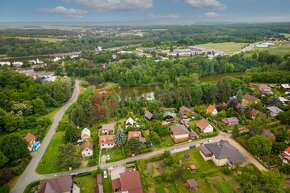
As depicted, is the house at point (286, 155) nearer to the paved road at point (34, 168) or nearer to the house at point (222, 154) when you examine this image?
the house at point (222, 154)

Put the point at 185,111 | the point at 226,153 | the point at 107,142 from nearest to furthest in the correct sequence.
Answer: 1. the point at 226,153
2. the point at 107,142
3. the point at 185,111

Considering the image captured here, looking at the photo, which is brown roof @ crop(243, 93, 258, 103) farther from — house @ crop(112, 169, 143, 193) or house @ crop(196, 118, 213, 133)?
house @ crop(112, 169, 143, 193)

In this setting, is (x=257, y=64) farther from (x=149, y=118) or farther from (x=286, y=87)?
(x=149, y=118)

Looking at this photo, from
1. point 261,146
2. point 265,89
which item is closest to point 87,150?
point 261,146

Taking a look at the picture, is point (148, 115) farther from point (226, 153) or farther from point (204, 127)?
point (226, 153)

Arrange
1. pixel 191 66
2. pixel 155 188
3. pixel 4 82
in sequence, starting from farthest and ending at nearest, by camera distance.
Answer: pixel 191 66 < pixel 4 82 < pixel 155 188

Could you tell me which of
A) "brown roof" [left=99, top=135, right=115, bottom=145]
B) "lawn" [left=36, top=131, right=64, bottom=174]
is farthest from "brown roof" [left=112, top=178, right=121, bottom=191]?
"brown roof" [left=99, top=135, right=115, bottom=145]

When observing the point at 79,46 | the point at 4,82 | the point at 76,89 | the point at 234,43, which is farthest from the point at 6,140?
the point at 234,43
